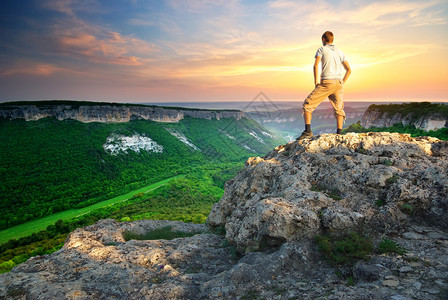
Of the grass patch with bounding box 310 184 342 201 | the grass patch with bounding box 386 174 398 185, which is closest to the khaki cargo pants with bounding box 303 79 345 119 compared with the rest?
the grass patch with bounding box 310 184 342 201

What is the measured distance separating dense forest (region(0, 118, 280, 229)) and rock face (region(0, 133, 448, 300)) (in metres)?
59.6

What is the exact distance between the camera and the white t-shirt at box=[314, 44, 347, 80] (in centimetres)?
794

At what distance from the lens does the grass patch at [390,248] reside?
13.8 ft

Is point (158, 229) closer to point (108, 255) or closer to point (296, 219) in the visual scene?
point (108, 255)

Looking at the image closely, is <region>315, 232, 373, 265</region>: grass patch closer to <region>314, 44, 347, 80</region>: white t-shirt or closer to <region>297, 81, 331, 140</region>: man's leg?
<region>297, 81, 331, 140</region>: man's leg

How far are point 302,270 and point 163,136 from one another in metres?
108

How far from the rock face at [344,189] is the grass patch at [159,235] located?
2792 mm

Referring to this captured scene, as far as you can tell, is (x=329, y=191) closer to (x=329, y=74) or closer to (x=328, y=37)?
(x=329, y=74)

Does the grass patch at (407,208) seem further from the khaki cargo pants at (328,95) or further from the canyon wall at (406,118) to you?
the canyon wall at (406,118)

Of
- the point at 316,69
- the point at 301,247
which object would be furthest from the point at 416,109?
the point at 301,247

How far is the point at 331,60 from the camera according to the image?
7941 mm

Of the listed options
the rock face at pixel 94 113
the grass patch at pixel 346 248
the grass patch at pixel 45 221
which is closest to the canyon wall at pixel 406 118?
the grass patch at pixel 346 248

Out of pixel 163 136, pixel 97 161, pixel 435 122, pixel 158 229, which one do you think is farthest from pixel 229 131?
pixel 158 229

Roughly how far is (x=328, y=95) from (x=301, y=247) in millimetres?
6250
